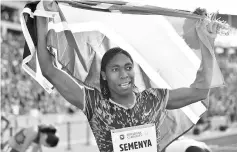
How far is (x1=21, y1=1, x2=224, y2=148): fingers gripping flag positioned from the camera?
9.70 feet

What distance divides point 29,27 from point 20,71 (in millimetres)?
14535

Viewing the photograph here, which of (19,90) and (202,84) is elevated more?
(202,84)

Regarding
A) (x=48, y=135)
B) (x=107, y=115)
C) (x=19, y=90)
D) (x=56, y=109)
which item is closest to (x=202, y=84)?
(x=107, y=115)

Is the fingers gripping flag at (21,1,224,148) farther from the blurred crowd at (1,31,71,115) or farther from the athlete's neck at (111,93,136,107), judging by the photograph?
the blurred crowd at (1,31,71,115)

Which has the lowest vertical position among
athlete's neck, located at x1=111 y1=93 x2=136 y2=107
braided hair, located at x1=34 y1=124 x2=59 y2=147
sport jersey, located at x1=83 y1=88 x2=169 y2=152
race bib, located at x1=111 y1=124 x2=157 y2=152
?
braided hair, located at x1=34 y1=124 x2=59 y2=147

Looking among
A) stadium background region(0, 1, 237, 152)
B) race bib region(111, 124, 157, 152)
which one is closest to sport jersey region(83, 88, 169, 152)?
race bib region(111, 124, 157, 152)

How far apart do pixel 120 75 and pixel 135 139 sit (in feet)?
1.36

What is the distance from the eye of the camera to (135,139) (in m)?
2.90

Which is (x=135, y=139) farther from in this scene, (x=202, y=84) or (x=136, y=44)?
(x=136, y=44)

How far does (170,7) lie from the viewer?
3.72m

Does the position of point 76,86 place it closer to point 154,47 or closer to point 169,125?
point 169,125

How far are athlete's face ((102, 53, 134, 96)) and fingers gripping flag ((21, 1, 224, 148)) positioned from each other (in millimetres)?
330

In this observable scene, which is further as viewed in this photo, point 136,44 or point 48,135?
point 48,135

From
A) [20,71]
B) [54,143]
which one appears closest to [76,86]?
[54,143]
